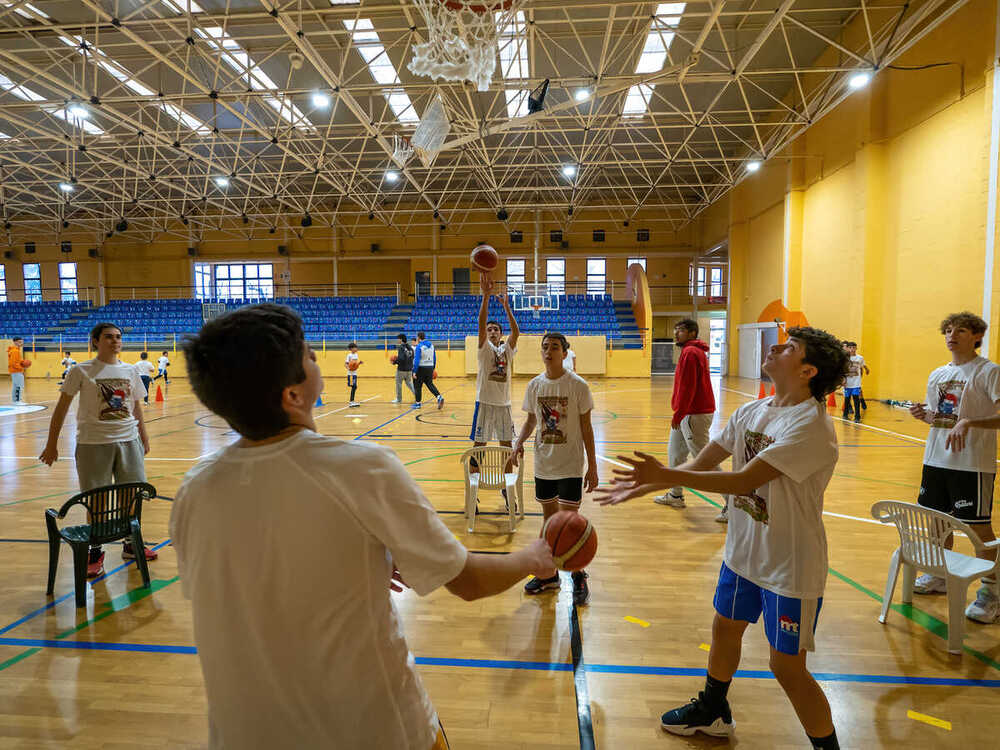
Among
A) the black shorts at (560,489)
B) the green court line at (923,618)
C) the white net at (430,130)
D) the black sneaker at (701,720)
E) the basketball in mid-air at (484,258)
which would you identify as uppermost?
the white net at (430,130)

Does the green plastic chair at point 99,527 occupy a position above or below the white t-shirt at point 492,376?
below

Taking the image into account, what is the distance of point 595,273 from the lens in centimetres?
2762

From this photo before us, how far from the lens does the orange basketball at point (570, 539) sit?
4.74ft

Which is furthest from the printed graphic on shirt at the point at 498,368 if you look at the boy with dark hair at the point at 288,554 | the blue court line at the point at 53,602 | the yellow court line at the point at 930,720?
the boy with dark hair at the point at 288,554

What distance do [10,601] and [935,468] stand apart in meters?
6.22

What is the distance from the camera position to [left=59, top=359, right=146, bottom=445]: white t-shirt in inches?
155

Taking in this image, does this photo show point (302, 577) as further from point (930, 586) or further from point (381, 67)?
point (381, 67)

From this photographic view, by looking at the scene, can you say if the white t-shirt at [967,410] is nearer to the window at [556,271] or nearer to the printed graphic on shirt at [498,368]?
the printed graphic on shirt at [498,368]

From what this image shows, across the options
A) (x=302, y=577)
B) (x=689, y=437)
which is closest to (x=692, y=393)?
(x=689, y=437)

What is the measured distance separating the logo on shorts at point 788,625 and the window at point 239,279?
29719 mm

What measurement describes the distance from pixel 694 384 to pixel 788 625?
3.58 meters

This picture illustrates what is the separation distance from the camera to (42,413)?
11602 mm

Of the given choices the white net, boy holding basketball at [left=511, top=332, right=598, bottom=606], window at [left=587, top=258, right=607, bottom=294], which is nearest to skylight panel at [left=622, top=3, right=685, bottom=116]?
the white net

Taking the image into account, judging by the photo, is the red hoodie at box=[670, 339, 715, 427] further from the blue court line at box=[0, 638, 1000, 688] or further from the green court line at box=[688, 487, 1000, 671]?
the blue court line at box=[0, 638, 1000, 688]
